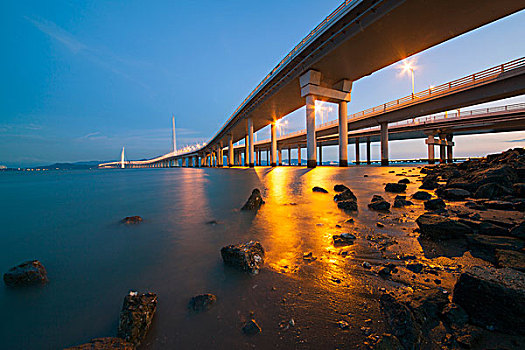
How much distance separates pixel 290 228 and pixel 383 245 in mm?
1612

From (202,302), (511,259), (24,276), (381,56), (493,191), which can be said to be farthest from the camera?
(381,56)

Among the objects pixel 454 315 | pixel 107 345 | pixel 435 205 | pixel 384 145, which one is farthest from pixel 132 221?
pixel 384 145

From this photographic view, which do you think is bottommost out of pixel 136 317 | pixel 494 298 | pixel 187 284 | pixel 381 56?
pixel 187 284

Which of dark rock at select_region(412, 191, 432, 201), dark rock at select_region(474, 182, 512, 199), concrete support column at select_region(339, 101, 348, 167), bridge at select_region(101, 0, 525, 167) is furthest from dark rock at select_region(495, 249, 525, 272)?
concrete support column at select_region(339, 101, 348, 167)

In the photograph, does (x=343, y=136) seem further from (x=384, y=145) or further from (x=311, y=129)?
(x=384, y=145)

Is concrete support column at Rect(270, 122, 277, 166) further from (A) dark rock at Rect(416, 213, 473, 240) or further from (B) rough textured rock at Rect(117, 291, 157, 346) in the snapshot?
(B) rough textured rock at Rect(117, 291, 157, 346)

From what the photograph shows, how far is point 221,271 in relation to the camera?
2.46 meters

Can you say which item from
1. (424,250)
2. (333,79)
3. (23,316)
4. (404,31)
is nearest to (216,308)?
(23,316)

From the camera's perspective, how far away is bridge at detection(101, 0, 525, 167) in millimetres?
15852

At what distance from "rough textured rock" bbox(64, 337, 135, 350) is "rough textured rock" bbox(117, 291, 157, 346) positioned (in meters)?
0.07

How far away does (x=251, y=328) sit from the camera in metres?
1.54

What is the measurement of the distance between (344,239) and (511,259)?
5.86ft

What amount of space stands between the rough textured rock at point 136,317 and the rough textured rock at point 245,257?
38.8 inches

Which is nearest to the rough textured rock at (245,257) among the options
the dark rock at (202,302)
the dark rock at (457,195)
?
the dark rock at (202,302)
